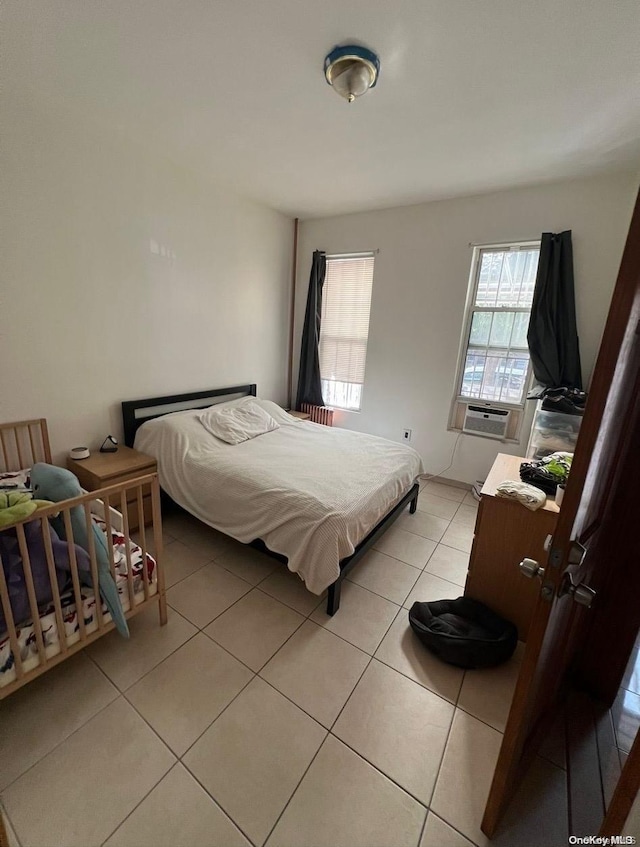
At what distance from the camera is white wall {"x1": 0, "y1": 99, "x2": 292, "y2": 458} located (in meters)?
2.09

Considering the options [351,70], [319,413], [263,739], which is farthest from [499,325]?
[263,739]

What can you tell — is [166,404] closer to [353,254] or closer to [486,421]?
[353,254]

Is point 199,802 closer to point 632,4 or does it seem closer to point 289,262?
point 632,4

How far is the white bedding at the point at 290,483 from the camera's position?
1882 millimetres

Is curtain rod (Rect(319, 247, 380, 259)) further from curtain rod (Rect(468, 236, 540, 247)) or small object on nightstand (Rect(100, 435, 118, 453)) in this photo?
small object on nightstand (Rect(100, 435, 118, 453))

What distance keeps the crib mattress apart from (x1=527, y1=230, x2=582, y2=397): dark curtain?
3006 millimetres

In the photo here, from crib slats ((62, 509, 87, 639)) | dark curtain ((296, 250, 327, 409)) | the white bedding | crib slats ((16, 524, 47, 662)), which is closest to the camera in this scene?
crib slats ((16, 524, 47, 662))

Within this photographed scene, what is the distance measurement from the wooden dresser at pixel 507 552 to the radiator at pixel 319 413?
8.24 ft

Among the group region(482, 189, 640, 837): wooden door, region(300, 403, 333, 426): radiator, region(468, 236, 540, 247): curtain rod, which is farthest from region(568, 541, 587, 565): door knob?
region(300, 403, 333, 426): radiator

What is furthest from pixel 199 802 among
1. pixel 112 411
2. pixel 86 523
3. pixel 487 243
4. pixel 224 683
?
pixel 487 243

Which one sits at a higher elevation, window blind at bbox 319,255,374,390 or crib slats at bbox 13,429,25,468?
window blind at bbox 319,255,374,390

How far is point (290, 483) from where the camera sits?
2.13m

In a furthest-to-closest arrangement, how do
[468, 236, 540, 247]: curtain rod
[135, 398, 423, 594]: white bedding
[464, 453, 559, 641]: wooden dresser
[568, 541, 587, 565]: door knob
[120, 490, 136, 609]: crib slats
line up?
[468, 236, 540, 247]: curtain rod, [135, 398, 423, 594]: white bedding, [464, 453, 559, 641]: wooden dresser, [120, 490, 136, 609]: crib slats, [568, 541, 587, 565]: door knob

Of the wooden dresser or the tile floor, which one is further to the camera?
the wooden dresser
